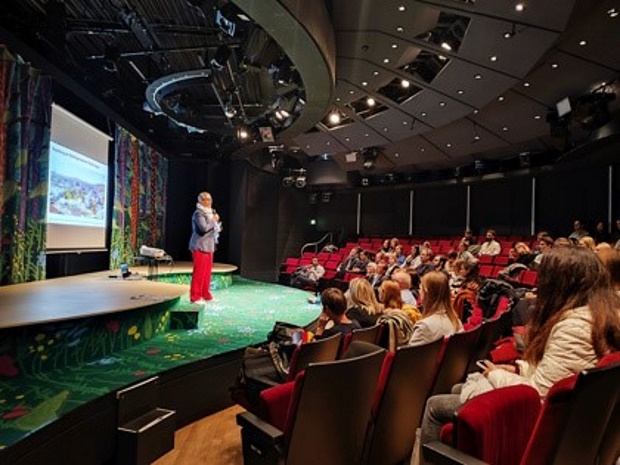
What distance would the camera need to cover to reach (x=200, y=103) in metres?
8.88

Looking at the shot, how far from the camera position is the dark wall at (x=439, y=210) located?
1273 centimetres

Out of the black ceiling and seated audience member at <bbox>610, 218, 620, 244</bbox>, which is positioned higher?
the black ceiling

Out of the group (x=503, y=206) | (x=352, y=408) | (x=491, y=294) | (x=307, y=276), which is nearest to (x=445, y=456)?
(x=352, y=408)

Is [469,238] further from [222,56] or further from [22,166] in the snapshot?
[22,166]

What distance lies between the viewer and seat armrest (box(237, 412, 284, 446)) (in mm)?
1540

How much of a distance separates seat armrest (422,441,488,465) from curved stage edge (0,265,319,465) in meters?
1.72

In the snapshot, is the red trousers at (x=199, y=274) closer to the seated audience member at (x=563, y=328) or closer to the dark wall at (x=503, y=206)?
the seated audience member at (x=563, y=328)

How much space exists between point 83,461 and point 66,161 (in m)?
4.60

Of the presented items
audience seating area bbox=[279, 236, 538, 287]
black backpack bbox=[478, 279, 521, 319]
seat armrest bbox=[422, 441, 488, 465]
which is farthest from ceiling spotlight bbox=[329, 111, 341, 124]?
seat armrest bbox=[422, 441, 488, 465]

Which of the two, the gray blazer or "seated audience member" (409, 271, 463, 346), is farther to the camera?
A: the gray blazer

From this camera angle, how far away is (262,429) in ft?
5.23

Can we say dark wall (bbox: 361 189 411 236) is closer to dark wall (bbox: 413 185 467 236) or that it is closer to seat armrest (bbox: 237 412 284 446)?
dark wall (bbox: 413 185 467 236)

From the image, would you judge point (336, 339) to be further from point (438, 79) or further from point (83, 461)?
point (438, 79)

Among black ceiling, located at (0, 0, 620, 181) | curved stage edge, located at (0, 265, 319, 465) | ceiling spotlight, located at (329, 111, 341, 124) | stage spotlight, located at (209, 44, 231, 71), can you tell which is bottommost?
curved stage edge, located at (0, 265, 319, 465)
